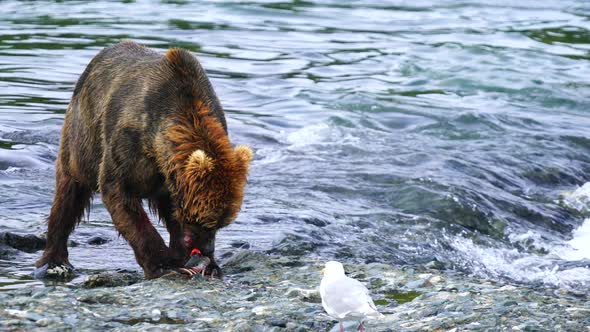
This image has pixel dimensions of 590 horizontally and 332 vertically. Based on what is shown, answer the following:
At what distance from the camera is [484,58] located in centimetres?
1923

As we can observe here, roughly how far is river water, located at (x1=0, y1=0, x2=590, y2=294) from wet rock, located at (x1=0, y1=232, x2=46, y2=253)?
194 millimetres

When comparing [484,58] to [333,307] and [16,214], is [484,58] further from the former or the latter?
[333,307]

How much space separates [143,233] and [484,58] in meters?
12.9

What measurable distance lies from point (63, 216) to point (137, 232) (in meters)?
1.07

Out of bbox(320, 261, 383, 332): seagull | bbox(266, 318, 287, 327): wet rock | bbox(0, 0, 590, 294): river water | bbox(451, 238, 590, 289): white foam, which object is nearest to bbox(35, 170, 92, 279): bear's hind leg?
bbox(0, 0, 590, 294): river water

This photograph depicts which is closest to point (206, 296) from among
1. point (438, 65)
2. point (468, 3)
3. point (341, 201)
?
point (341, 201)

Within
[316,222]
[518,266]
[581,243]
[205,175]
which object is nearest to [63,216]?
[205,175]

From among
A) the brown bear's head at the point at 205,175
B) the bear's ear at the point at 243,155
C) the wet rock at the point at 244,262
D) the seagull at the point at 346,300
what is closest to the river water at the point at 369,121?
the wet rock at the point at 244,262

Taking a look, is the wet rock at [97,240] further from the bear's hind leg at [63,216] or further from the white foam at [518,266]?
the white foam at [518,266]

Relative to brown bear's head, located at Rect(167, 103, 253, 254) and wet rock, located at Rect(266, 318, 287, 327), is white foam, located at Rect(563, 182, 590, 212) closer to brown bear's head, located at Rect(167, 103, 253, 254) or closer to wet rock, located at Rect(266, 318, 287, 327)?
brown bear's head, located at Rect(167, 103, 253, 254)

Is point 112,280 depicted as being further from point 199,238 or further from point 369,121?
point 369,121

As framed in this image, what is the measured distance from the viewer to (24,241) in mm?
8625

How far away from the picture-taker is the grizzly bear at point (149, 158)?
6.77 m

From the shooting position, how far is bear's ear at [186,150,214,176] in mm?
6633
